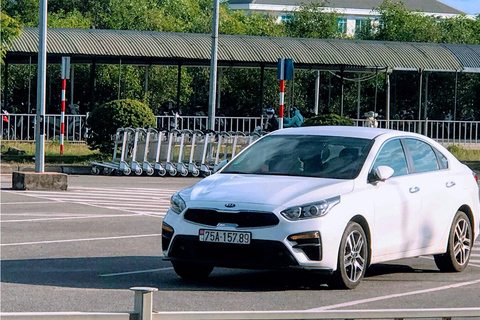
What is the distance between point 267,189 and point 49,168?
1667cm

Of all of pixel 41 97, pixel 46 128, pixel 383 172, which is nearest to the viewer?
pixel 383 172

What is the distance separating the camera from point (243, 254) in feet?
27.9

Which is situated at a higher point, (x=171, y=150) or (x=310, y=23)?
(x=310, y=23)

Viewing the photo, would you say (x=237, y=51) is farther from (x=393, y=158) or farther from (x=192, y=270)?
(x=192, y=270)

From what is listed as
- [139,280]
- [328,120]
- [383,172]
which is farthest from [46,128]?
[383,172]

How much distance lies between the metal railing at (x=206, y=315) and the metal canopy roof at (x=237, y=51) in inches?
1134

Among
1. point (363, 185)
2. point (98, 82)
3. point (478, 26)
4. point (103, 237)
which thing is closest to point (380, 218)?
point (363, 185)

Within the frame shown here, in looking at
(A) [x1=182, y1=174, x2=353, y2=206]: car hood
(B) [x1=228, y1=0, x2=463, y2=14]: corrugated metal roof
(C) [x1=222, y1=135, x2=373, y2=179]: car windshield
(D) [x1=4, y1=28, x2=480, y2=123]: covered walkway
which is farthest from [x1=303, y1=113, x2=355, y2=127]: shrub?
(B) [x1=228, y1=0, x2=463, y2=14]: corrugated metal roof

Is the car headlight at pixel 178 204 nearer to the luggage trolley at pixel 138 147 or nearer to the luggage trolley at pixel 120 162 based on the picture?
the luggage trolley at pixel 138 147

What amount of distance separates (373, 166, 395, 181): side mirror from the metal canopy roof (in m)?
24.0

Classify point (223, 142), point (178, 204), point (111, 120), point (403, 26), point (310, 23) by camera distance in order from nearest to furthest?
point (178, 204)
point (223, 142)
point (111, 120)
point (310, 23)
point (403, 26)

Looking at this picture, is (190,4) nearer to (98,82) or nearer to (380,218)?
(98,82)

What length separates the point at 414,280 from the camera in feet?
31.8

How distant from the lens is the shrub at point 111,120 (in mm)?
26781
